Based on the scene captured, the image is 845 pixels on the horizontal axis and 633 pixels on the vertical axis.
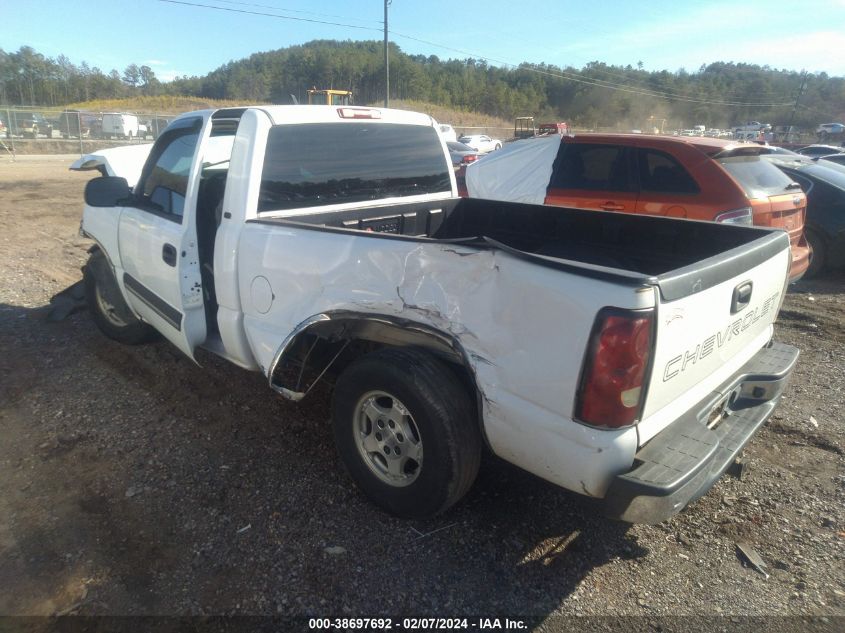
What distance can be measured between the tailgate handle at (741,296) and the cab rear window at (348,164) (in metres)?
2.36

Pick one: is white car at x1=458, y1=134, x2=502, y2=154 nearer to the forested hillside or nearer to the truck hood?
the forested hillside

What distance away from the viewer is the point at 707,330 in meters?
2.30

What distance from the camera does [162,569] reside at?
2551 mm

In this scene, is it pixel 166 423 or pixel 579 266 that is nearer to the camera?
pixel 579 266

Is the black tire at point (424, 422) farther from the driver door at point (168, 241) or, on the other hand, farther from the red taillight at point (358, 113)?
the red taillight at point (358, 113)

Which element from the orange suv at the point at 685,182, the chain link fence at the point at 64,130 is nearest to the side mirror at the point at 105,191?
the orange suv at the point at 685,182

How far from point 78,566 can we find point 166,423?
1.29 m

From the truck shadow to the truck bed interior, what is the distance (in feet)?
4.57

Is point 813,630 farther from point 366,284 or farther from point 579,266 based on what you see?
point 366,284

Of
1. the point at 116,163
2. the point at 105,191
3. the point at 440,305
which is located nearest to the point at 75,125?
the point at 116,163

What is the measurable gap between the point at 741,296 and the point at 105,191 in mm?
3997

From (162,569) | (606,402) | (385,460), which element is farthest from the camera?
(385,460)

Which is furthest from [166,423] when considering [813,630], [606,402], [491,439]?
[813,630]

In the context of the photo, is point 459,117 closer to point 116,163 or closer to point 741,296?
point 116,163
